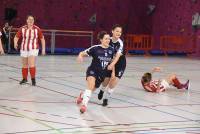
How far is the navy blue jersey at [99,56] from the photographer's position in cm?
837

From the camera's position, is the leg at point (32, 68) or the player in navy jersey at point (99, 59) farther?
the leg at point (32, 68)

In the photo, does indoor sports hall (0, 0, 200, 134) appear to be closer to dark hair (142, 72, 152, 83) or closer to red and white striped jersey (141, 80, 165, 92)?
red and white striped jersey (141, 80, 165, 92)

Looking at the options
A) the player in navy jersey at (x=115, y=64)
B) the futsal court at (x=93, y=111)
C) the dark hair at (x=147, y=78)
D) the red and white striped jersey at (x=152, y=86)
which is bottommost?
the futsal court at (x=93, y=111)

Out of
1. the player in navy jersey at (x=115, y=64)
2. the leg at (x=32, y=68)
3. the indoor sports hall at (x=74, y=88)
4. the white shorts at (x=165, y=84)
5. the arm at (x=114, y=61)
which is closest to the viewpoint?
the indoor sports hall at (x=74, y=88)

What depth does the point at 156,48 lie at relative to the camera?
30.5m

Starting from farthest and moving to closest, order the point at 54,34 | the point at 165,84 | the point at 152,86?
the point at 54,34, the point at 165,84, the point at 152,86

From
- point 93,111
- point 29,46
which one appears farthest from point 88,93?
point 29,46

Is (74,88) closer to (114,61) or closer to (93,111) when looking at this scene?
(114,61)

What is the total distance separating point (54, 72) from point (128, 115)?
7.40m

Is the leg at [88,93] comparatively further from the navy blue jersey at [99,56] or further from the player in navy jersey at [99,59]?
the navy blue jersey at [99,56]

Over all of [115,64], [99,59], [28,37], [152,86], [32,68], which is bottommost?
[152,86]

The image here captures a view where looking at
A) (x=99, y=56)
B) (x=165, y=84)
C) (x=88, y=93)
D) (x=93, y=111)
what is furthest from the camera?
(x=165, y=84)

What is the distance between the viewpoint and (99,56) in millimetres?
8391

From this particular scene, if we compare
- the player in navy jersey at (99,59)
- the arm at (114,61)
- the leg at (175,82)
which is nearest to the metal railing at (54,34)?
the leg at (175,82)
